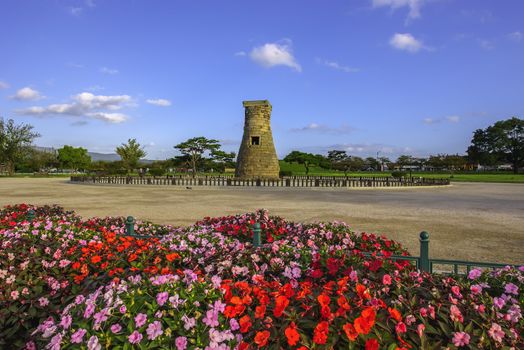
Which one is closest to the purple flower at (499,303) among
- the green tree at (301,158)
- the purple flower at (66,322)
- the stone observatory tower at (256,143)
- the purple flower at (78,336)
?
the purple flower at (78,336)

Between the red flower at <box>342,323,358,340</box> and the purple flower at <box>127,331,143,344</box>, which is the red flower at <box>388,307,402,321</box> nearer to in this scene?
the red flower at <box>342,323,358,340</box>

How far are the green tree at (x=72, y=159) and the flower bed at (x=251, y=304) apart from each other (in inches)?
3579

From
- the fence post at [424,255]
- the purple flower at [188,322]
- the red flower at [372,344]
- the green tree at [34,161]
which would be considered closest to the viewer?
the red flower at [372,344]

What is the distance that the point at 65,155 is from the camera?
Result: 294 ft

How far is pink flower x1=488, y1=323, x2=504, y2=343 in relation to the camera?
1776mm

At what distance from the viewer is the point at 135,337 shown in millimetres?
1853

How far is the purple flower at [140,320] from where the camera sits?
6.34ft

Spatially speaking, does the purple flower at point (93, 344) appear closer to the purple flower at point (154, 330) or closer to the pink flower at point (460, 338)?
the purple flower at point (154, 330)

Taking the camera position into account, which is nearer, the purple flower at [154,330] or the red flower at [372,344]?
the red flower at [372,344]

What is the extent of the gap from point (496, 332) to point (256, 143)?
110 feet

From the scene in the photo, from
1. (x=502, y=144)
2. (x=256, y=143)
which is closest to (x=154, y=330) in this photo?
(x=256, y=143)

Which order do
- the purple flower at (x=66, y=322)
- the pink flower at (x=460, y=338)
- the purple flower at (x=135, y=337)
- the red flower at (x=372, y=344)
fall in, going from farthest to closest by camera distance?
the purple flower at (x=66, y=322), the purple flower at (x=135, y=337), the pink flower at (x=460, y=338), the red flower at (x=372, y=344)

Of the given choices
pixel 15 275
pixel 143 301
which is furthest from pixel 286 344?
pixel 15 275

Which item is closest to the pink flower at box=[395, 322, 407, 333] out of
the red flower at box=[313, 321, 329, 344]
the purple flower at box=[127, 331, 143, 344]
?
the red flower at box=[313, 321, 329, 344]
